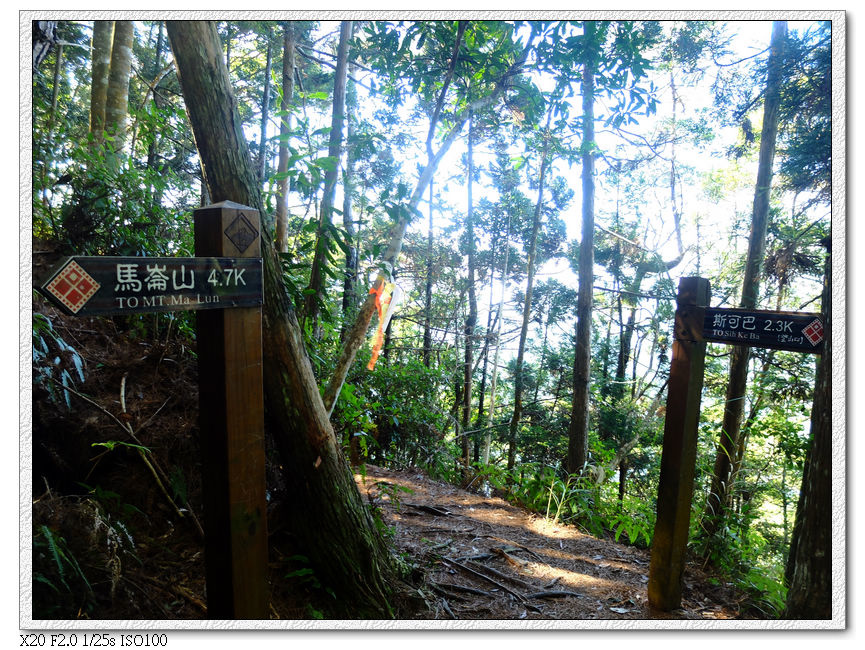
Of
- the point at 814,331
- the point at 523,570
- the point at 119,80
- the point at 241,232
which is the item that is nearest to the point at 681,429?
the point at 814,331

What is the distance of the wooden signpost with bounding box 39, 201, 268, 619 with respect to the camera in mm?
1498

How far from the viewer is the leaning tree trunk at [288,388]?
218 centimetres

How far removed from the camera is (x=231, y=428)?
1.52 metres

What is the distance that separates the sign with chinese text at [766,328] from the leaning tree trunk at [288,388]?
2046 millimetres

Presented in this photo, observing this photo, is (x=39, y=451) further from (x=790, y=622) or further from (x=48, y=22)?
(x=790, y=622)

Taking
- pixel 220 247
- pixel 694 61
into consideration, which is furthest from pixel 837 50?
pixel 694 61

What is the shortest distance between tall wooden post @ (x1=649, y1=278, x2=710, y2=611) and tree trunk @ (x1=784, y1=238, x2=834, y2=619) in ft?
1.80

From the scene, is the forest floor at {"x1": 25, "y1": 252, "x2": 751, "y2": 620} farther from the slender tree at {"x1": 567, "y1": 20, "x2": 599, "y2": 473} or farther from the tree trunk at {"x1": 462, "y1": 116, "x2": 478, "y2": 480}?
the tree trunk at {"x1": 462, "y1": 116, "x2": 478, "y2": 480}

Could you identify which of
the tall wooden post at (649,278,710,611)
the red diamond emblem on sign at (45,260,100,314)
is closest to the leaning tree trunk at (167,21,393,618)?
the red diamond emblem on sign at (45,260,100,314)

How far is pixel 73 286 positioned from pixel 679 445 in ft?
9.05

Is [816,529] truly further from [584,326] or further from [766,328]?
[584,326]

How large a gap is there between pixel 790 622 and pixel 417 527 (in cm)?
250

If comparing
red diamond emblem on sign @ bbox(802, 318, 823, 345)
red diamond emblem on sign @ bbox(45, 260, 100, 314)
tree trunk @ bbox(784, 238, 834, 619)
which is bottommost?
tree trunk @ bbox(784, 238, 834, 619)

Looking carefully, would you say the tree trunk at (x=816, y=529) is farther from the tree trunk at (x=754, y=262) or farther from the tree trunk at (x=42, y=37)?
the tree trunk at (x=42, y=37)
